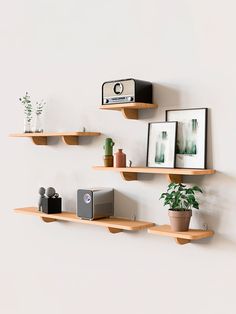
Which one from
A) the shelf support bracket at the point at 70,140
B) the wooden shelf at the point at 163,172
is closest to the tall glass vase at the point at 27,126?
the shelf support bracket at the point at 70,140

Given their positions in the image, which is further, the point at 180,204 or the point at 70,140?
the point at 70,140

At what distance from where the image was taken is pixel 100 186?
2.73m

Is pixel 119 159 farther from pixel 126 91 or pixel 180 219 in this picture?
pixel 180 219

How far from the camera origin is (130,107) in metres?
2.44

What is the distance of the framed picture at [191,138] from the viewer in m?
2.28

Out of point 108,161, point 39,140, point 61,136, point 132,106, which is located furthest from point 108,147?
point 39,140

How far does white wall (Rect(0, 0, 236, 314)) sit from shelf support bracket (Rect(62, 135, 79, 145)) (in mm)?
48

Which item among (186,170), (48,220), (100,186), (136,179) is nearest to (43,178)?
(48,220)

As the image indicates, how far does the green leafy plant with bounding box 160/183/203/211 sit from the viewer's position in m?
2.25

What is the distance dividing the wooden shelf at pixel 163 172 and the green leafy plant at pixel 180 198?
5 cm

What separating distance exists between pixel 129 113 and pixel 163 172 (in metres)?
0.41

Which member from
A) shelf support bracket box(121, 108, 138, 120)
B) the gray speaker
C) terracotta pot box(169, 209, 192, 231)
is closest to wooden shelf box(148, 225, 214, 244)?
terracotta pot box(169, 209, 192, 231)

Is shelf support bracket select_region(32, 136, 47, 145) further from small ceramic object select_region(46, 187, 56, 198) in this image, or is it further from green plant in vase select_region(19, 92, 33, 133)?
small ceramic object select_region(46, 187, 56, 198)

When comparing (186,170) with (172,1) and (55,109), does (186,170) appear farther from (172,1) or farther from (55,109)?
(55,109)
